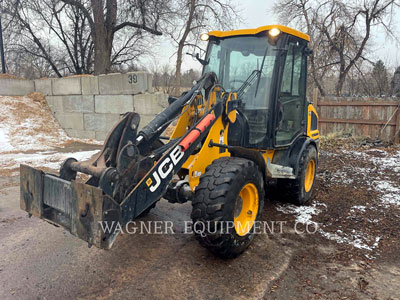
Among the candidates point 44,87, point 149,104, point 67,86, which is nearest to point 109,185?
point 149,104

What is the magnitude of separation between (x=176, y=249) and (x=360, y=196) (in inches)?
137

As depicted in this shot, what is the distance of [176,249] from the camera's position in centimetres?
356

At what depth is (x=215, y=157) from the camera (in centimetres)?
355

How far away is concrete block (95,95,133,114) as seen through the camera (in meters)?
9.66

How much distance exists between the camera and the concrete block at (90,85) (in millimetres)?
10523

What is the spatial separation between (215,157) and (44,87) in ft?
37.1

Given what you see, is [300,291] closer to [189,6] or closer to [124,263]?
[124,263]

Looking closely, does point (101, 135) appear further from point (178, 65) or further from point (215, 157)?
point (215, 157)

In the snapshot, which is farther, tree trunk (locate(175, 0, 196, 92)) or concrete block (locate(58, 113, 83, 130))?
tree trunk (locate(175, 0, 196, 92))

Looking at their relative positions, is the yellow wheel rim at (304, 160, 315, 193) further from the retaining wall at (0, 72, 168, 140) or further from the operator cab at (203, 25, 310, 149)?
the retaining wall at (0, 72, 168, 140)

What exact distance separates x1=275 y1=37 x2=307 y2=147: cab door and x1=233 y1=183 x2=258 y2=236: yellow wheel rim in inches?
43.9

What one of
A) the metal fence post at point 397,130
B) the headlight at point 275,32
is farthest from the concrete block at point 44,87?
the metal fence post at point 397,130

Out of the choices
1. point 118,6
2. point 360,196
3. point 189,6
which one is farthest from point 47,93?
point 360,196

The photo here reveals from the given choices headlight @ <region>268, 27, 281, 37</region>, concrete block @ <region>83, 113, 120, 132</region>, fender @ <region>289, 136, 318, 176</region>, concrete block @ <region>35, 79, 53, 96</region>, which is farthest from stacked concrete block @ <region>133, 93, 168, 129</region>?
headlight @ <region>268, 27, 281, 37</region>
